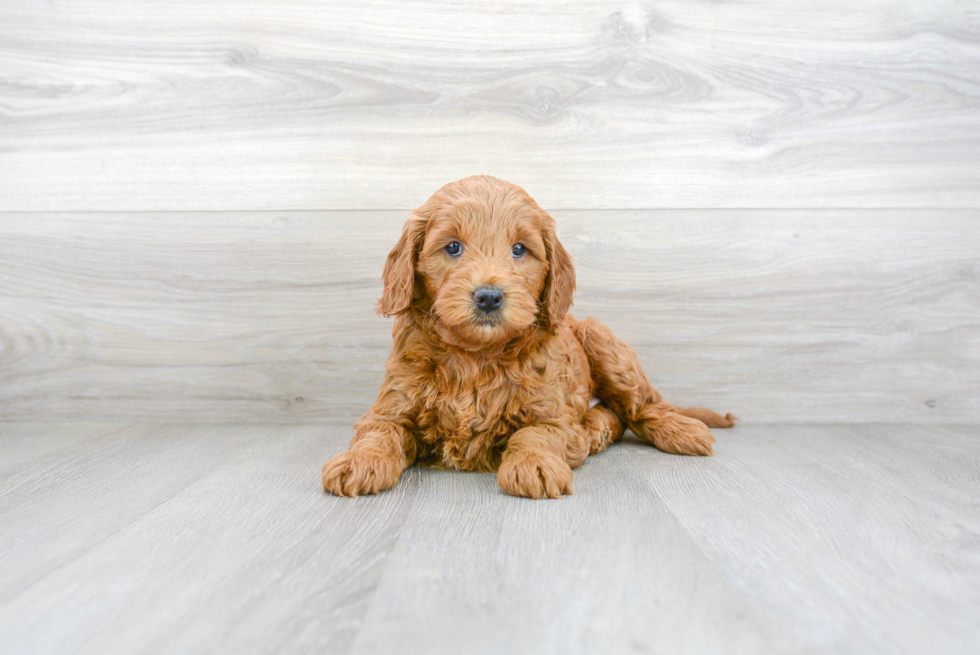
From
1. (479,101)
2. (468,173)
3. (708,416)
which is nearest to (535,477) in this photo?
(708,416)

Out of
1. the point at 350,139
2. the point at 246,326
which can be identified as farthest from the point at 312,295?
the point at 350,139

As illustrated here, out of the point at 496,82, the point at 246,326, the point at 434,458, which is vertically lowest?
the point at 434,458

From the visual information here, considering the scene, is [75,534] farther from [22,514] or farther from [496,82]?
[496,82]

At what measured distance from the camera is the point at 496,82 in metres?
2.47

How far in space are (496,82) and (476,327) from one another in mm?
1265

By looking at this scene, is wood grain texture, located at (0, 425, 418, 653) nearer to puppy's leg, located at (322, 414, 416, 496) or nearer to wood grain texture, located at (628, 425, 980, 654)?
puppy's leg, located at (322, 414, 416, 496)

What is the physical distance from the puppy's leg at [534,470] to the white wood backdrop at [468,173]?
0.95m

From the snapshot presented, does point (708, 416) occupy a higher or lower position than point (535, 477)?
lower

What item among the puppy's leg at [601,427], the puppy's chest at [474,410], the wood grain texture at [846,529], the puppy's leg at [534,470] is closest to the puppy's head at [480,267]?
the puppy's chest at [474,410]

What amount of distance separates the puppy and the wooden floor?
10 cm

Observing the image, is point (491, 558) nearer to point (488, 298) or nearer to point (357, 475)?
point (357, 475)

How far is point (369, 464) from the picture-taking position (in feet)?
5.20

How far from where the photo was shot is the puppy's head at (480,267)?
63.9 inches

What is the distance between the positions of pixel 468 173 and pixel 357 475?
133 centimetres
